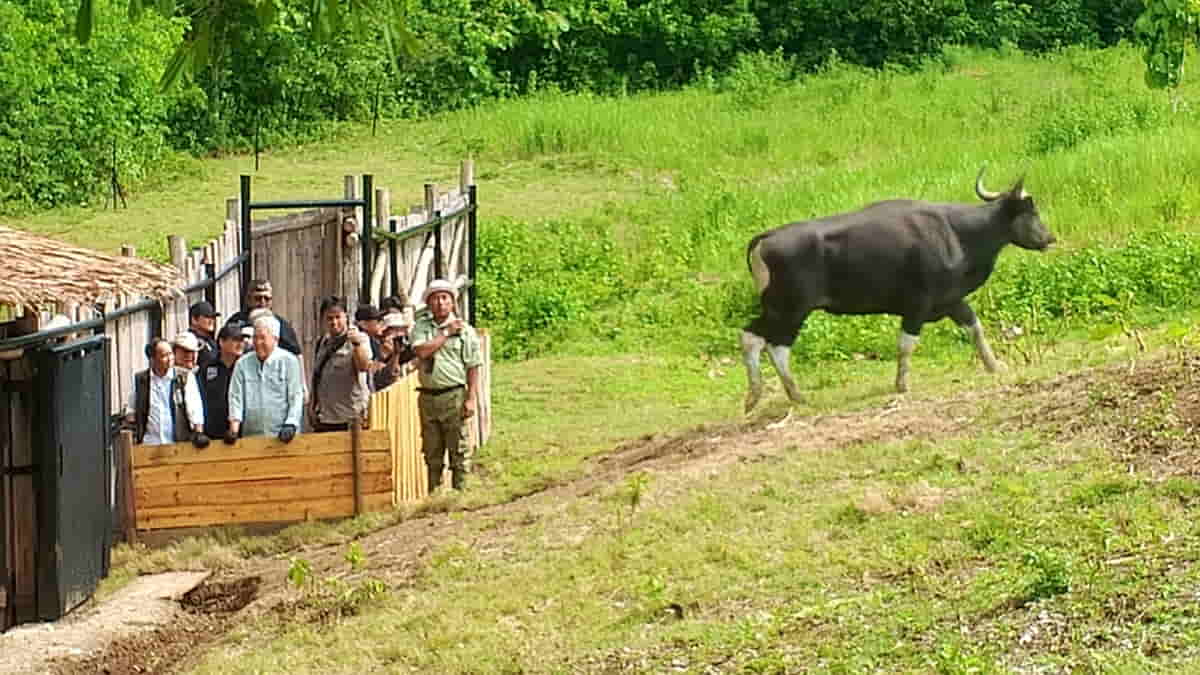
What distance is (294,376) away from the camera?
41.5 ft

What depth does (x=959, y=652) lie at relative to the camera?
7320 mm

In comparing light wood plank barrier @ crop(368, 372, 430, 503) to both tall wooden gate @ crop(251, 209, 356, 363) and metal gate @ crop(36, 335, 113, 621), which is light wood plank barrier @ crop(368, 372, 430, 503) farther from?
tall wooden gate @ crop(251, 209, 356, 363)

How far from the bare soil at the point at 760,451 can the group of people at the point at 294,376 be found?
717mm

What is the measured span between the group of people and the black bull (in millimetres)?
2164

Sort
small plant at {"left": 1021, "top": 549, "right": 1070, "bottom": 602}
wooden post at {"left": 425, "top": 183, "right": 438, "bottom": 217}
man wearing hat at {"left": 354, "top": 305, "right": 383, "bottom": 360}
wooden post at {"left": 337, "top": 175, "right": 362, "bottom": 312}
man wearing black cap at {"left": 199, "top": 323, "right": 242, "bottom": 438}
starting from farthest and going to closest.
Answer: wooden post at {"left": 425, "top": 183, "right": 438, "bottom": 217}, wooden post at {"left": 337, "top": 175, "right": 362, "bottom": 312}, man wearing hat at {"left": 354, "top": 305, "right": 383, "bottom": 360}, man wearing black cap at {"left": 199, "top": 323, "right": 242, "bottom": 438}, small plant at {"left": 1021, "top": 549, "right": 1070, "bottom": 602}

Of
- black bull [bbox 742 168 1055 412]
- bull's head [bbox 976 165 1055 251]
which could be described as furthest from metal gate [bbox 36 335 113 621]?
bull's head [bbox 976 165 1055 251]

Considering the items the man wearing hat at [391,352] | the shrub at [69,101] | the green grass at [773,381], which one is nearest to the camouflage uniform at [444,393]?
the man wearing hat at [391,352]

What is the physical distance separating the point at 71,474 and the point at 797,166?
17646mm

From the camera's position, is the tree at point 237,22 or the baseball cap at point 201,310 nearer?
the tree at point 237,22

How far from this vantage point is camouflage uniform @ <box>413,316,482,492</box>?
13.1m

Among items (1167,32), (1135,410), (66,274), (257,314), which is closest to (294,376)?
(257,314)

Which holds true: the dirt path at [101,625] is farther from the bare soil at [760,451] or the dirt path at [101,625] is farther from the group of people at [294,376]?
the group of people at [294,376]

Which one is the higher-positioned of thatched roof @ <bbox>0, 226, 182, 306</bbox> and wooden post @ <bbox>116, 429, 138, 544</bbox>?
thatched roof @ <bbox>0, 226, 182, 306</bbox>

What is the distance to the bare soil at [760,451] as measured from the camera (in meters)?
10.0
